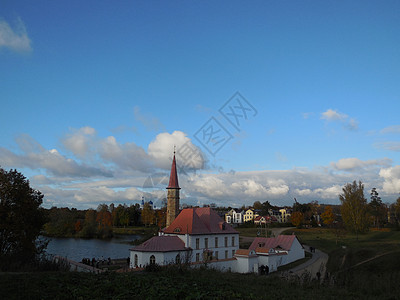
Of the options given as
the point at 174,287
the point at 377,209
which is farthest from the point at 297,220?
the point at 174,287

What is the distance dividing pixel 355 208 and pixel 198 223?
2723 centimetres

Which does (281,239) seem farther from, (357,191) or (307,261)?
(357,191)

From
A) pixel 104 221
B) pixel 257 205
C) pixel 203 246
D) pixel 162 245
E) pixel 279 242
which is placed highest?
pixel 162 245

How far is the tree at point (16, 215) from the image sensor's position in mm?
20672

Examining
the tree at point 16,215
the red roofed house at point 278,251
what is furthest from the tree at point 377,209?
the tree at point 16,215

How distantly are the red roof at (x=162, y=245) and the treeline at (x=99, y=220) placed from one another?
35.7m

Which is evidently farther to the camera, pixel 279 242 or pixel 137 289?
pixel 279 242

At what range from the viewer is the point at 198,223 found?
3253 centimetres

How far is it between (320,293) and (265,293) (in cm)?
242

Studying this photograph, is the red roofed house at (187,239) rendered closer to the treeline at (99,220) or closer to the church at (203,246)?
the church at (203,246)

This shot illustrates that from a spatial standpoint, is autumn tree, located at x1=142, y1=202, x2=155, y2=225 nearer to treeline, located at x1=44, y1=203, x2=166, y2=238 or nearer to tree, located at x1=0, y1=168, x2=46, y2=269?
treeline, located at x1=44, y1=203, x2=166, y2=238

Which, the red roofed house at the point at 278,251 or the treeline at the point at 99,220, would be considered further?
the treeline at the point at 99,220

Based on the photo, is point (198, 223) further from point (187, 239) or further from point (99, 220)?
point (99, 220)

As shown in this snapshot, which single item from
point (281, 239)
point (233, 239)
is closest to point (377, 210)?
point (281, 239)
